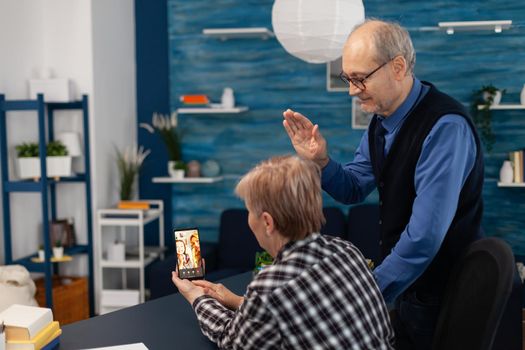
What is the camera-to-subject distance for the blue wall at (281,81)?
14.7 ft

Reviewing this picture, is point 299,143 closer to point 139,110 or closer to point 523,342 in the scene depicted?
point 523,342

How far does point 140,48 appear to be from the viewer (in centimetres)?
502

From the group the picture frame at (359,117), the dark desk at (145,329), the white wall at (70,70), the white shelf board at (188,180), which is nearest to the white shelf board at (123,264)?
the white wall at (70,70)

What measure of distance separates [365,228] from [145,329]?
9.21ft

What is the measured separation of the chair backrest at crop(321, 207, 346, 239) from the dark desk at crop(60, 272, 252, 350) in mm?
2505

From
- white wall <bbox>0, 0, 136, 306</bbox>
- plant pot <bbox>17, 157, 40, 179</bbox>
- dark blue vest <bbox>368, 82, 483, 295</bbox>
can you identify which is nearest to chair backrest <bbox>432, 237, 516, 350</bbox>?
dark blue vest <bbox>368, 82, 483, 295</bbox>

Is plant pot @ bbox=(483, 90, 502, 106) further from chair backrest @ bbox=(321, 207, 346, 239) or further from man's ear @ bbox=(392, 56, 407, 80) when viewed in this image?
man's ear @ bbox=(392, 56, 407, 80)

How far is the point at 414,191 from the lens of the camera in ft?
6.14

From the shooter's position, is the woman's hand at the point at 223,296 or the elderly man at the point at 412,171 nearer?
the elderly man at the point at 412,171

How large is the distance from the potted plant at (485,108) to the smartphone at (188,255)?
2.95 meters

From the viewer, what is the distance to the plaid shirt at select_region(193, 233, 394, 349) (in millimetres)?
1370

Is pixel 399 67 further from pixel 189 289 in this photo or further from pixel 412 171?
pixel 189 289

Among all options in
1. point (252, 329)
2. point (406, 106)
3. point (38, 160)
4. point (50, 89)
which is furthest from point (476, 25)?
point (252, 329)

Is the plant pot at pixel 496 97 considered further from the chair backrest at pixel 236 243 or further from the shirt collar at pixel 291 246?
the shirt collar at pixel 291 246
